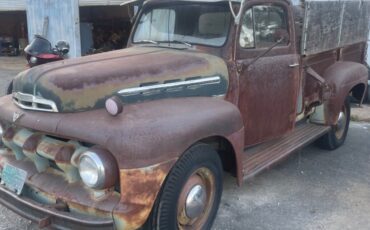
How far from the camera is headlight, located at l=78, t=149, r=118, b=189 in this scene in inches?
107

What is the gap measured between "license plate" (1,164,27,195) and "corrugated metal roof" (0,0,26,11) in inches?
435

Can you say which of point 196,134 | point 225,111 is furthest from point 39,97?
point 225,111

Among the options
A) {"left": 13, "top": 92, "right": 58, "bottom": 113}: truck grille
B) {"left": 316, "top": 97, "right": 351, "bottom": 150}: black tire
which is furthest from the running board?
{"left": 13, "top": 92, "right": 58, "bottom": 113}: truck grille

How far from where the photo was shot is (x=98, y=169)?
272cm

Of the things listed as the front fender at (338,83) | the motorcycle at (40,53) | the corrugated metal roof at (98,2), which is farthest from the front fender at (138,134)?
the corrugated metal roof at (98,2)

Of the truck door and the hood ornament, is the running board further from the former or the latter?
the hood ornament

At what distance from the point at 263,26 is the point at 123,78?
65.6 inches

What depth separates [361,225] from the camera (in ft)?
12.6

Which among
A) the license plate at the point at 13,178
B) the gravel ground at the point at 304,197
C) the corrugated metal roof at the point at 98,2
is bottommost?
the gravel ground at the point at 304,197

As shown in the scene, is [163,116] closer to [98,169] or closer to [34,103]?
[98,169]

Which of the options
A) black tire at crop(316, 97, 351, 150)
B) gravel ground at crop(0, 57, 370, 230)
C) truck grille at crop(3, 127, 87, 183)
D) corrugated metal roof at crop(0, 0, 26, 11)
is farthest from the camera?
corrugated metal roof at crop(0, 0, 26, 11)

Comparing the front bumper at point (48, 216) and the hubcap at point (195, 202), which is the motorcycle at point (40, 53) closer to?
the front bumper at point (48, 216)

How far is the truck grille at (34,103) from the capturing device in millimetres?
3072

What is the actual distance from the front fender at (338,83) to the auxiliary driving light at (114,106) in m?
3.10
